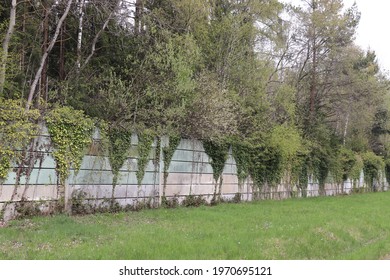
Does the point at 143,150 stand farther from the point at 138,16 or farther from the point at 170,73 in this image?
the point at 138,16

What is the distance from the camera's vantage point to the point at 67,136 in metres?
12.6

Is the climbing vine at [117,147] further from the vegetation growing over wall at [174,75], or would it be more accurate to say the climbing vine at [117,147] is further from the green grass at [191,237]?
the green grass at [191,237]

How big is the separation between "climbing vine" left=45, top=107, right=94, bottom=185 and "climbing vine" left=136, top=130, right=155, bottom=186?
2.43 m

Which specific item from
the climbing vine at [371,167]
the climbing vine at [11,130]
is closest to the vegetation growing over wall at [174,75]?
the climbing vine at [11,130]

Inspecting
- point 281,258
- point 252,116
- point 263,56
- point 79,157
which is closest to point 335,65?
point 263,56

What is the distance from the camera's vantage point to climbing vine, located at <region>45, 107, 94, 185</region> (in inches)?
482

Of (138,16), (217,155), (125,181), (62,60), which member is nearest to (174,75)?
(138,16)

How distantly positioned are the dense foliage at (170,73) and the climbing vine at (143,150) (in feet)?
0.19

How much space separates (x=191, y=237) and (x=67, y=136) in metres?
5.60

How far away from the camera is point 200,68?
18.3 meters

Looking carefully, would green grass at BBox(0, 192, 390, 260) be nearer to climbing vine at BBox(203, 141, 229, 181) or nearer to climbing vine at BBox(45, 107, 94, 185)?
climbing vine at BBox(45, 107, 94, 185)

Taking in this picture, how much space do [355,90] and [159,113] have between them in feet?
64.7

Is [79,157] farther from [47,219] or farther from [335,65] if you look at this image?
[335,65]
